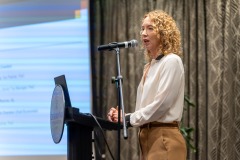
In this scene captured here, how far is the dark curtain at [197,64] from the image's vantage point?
3.67m

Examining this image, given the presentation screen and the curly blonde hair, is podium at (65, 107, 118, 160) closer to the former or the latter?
the curly blonde hair

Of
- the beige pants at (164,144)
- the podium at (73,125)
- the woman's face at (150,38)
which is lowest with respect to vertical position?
the beige pants at (164,144)

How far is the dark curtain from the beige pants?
151 centimetres

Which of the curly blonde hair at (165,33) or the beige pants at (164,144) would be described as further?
the curly blonde hair at (165,33)

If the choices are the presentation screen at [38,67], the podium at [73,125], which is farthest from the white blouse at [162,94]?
the presentation screen at [38,67]

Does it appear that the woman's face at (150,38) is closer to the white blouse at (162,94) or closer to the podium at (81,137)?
the white blouse at (162,94)

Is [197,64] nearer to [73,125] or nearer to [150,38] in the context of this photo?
[150,38]

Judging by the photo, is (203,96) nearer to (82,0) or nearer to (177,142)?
(82,0)

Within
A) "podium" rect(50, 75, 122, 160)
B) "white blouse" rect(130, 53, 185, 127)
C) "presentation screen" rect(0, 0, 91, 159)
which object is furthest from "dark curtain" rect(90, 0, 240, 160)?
"podium" rect(50, 75, 122, 160)

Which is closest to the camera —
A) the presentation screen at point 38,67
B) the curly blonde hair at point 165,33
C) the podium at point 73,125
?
the podium at point 73,125

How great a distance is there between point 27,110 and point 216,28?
5.88 feet

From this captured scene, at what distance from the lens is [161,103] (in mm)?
2172

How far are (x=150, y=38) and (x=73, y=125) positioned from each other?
660mm

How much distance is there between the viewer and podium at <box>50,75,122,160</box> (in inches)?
80.9
